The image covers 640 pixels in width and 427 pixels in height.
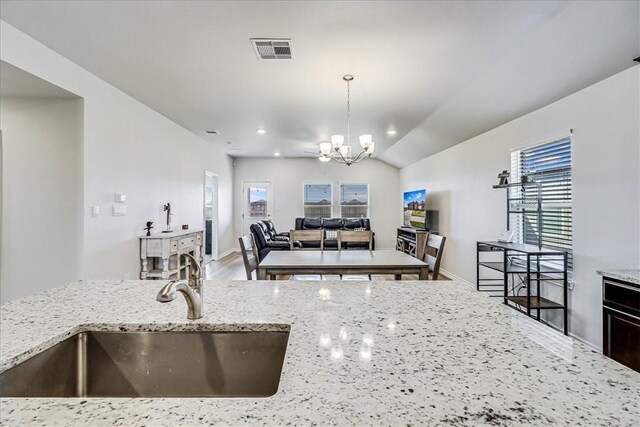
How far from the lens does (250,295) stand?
1.30 metres

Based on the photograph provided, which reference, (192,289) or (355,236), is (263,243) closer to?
(355,236)

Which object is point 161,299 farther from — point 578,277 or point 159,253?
point 159,253

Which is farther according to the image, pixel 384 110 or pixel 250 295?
pixel 384 110


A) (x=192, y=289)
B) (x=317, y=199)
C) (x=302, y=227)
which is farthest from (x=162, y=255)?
(x=317, y=199)

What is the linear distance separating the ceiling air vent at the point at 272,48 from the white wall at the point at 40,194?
2.01m

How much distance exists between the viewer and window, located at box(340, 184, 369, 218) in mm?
8938

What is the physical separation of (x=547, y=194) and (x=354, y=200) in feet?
19.2

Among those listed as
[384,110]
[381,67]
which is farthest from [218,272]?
[381,67]

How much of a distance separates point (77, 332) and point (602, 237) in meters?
3.47

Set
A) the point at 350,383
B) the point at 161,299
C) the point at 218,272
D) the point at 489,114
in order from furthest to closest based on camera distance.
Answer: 1. the point at 218,272
2. the point at 489,114
3. the point at 161,299
4. the point at 350,383

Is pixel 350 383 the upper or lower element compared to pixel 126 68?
lower

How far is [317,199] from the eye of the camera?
887 cm

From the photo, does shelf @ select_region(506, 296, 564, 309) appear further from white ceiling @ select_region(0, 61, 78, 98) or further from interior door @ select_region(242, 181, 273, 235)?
interior door @ select_region(242, 181, 273, 235)

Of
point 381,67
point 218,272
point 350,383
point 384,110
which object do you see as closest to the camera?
point 350,383
